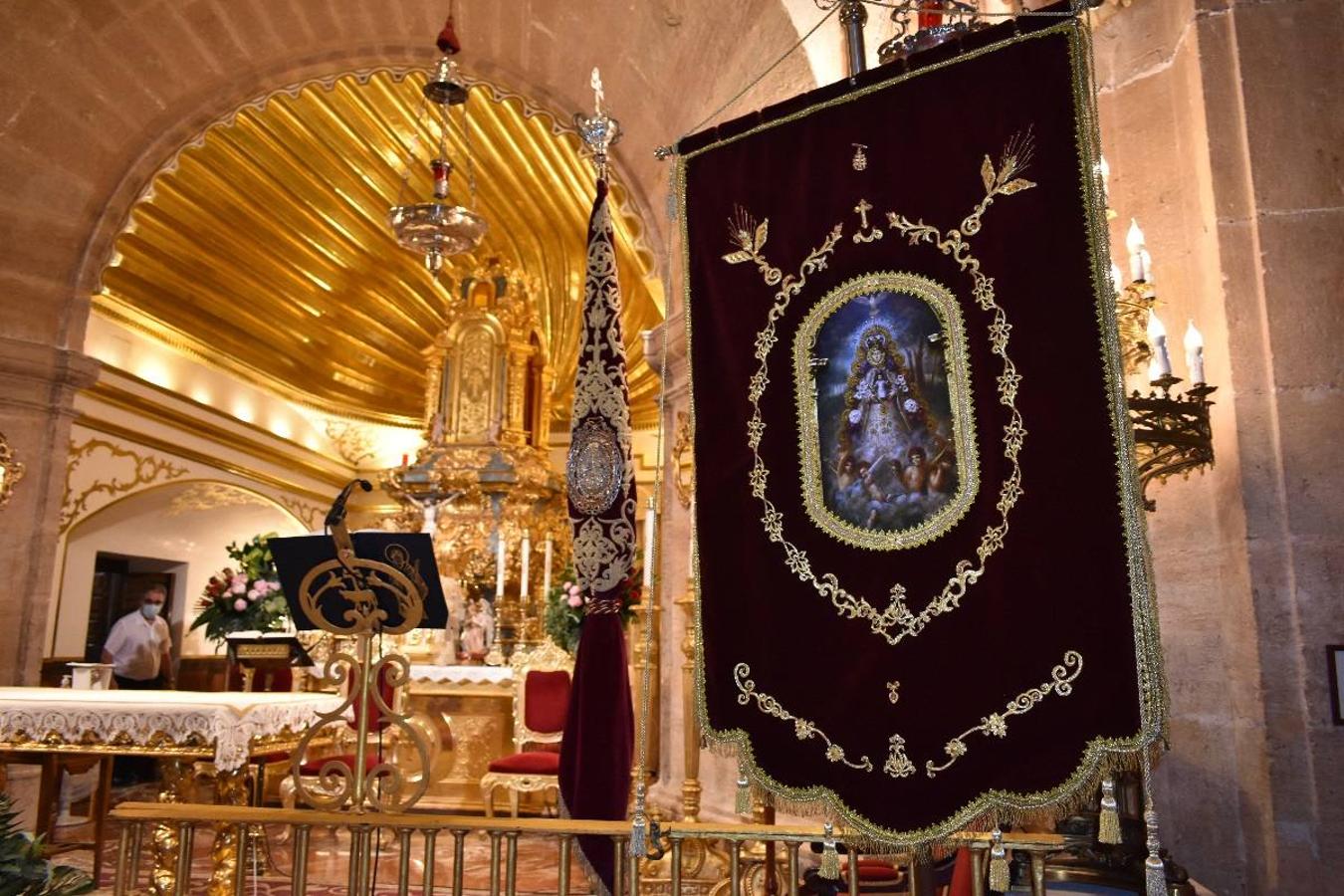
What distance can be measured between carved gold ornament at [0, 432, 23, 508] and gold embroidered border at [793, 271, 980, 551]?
5.25 metres

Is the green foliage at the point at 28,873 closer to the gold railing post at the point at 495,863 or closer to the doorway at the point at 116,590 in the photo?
the gold railing post at the point at 495,863

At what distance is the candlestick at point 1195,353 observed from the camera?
2840 mm

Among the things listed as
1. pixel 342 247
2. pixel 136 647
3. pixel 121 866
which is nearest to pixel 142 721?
pixel 121 866

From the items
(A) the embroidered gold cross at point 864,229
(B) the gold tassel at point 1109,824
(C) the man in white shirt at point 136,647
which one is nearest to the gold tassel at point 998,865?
(B) the gold tassel at point 1109,824

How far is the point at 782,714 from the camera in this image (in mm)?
2656

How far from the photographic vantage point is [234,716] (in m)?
4.08

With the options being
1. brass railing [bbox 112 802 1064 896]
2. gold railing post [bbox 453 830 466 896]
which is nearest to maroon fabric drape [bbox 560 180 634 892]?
brass railing [bbox 112 802 1064 896]

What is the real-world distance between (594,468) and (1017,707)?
64.4 inches

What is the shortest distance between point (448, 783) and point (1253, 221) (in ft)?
19.2

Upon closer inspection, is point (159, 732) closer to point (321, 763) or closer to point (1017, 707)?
point (321, 763)

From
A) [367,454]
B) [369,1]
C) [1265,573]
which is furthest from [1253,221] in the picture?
[367,454]

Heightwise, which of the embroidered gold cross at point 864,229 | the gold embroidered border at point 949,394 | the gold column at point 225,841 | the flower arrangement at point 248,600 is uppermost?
the embroidered gold cross at point 864,229

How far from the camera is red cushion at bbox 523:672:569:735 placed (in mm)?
6562

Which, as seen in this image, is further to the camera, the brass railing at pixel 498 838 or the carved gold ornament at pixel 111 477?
the carved gold ornament at pixel 111 477
